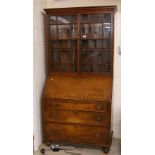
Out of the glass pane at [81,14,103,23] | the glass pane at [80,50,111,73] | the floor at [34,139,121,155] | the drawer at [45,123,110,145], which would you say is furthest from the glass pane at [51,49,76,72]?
the floor at [34,139,121,155]

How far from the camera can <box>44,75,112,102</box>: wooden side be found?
9.68 feet

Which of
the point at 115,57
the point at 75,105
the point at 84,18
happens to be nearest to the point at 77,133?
the point at 75,105

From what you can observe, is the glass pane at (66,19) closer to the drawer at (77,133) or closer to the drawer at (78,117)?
the drawer at (78,117)

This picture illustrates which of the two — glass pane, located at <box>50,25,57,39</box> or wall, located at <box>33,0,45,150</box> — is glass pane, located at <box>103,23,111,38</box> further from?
wall, located at <box>33,0,45,150</box>

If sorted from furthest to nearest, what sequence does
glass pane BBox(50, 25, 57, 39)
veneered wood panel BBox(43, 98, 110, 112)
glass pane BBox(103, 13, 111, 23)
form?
1. glass pane BBox(50, 25, 57, 39)
2. glass pane BBox(103, 13, 111, 23)
3. veneered wood panel BBox(43, 98, 110, 112)

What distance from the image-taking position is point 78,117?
298 cm

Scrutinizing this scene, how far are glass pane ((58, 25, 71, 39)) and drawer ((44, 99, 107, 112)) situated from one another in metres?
1.01

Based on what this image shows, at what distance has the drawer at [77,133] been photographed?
2932mm
